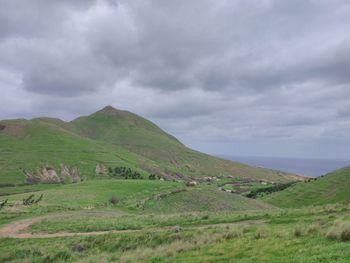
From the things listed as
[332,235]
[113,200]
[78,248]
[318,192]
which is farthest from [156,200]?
[332,235]

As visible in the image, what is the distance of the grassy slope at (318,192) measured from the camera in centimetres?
7431

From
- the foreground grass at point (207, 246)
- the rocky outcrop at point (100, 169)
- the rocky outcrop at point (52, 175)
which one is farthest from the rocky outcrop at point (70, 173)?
the foreground grass at point (207, 246)

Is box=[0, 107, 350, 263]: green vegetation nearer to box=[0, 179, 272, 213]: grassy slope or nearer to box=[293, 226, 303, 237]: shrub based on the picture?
box=[293, 226, 303, 237]: shrub

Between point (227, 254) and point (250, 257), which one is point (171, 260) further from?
point (250, 257)

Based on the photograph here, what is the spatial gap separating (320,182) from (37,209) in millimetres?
61198

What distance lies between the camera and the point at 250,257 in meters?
16.1

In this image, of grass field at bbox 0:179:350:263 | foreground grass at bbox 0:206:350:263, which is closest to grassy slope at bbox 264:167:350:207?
grass field at bbox 0:179:350:263

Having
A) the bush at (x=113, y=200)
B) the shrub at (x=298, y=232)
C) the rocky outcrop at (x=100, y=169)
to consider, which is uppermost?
the rocky outcrop at (x=100, y=169)

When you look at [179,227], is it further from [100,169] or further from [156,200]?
[100,169]

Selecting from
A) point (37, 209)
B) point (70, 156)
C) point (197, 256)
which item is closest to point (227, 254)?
point (197, 256)

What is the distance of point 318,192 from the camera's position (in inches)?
3219

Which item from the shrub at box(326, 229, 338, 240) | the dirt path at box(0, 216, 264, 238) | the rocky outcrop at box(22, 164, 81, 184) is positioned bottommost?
the dirt path at box(0, 216, 264, 238)

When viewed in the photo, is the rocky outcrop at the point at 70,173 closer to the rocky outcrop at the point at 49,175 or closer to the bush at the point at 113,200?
the rocky outcrop at the point at 49,175

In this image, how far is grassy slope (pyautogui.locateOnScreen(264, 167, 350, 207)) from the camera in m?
74.3
